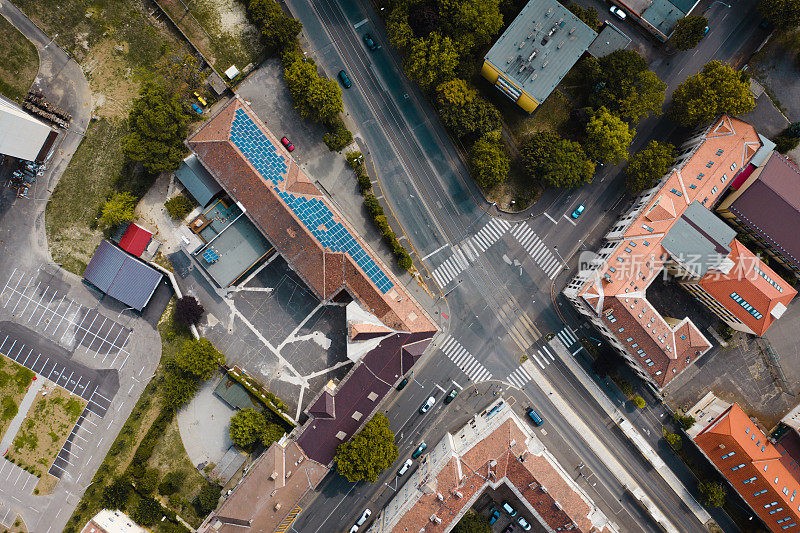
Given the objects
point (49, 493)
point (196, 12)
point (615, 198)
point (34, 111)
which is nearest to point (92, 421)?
point (49, 493)

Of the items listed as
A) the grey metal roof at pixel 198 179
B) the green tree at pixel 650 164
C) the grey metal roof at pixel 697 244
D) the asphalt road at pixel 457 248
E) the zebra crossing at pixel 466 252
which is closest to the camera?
the grey metal roof at pixel 697 244

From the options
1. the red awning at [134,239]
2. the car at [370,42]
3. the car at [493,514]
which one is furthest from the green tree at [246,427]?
the car at [370,42]

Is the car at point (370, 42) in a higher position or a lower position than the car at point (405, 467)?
higher

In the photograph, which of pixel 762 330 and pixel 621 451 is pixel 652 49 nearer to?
pixel 762 330

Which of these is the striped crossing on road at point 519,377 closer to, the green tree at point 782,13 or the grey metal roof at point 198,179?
the grey metal roof at point 198,179

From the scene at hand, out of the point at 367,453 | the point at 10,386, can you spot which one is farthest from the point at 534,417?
the point at 10,386

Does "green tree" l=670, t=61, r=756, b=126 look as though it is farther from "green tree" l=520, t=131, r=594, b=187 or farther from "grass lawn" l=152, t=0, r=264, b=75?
"grass lawn" l=152, t=0, r=264, b=75
